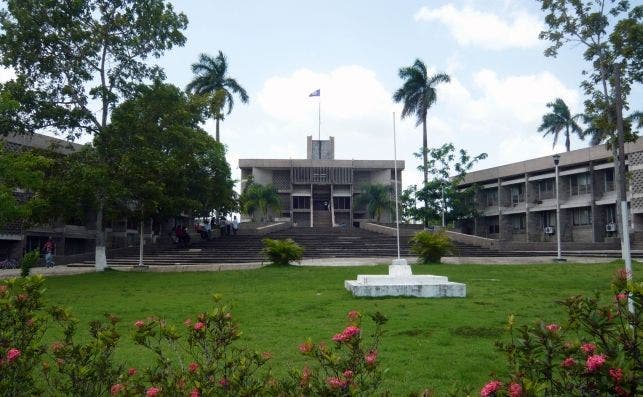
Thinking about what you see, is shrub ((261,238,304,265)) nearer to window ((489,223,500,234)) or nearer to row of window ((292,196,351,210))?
window ((489,223,500,234))

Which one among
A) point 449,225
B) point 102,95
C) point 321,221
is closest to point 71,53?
point 102,95

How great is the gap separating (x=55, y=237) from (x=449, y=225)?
94.3 feet

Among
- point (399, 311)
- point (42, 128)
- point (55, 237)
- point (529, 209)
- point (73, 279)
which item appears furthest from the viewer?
point (529, 209)

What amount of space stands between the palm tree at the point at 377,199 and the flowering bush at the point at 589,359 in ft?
172

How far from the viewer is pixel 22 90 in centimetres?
1905

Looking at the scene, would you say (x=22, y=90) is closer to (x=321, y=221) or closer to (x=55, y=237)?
(x=55, y=237)

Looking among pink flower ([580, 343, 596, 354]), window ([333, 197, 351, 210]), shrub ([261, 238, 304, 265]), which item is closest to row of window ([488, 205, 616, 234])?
window ([333, 197, 351, 210])

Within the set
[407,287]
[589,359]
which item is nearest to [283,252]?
[407,287]

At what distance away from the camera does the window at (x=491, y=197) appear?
1957 inches

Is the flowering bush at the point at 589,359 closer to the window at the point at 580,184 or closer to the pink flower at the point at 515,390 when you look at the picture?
the pink flower at the point at 515,390

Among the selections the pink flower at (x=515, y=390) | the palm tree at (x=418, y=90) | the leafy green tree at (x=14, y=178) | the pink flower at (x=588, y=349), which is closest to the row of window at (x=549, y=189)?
the palm tree at (x=418, y=90)

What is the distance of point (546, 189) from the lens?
4506 centimetres

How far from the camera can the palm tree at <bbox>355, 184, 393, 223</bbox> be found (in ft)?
182

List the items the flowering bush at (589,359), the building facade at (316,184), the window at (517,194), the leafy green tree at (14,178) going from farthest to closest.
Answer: the building facade at (316,184) → the window at (517,194) → the leafy green tree at (14,178) → the flowering bush at (589,359)
